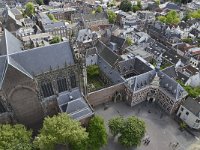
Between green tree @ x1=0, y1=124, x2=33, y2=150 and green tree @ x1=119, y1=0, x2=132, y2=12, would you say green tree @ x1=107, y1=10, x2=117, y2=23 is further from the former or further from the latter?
green tree @ x1=0, y1=124, x2=33, y2=150

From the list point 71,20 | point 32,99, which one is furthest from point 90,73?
point 71,20

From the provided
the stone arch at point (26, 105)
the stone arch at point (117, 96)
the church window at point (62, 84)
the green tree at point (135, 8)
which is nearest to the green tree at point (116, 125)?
the stone arch at point (117, 96)

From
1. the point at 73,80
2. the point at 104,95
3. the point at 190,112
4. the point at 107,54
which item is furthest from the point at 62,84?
the point at 190,112

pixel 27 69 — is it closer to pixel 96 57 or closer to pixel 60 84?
pixel 60 84

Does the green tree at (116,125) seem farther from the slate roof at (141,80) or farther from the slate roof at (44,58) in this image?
the slate roof at (44,58)

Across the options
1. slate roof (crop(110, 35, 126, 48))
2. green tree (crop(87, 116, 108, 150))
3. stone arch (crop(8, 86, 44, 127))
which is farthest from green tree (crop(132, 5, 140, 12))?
stone arch (crop(8, 86, 44, 127))

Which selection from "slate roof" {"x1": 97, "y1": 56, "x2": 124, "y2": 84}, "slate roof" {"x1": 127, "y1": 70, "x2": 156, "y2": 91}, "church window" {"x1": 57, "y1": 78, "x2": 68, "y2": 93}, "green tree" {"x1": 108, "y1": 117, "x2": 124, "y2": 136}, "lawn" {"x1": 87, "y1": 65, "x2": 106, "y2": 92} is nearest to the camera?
"green tree" {"x1": 108, "y1": 117, "x2": 124, "y2": 136}
